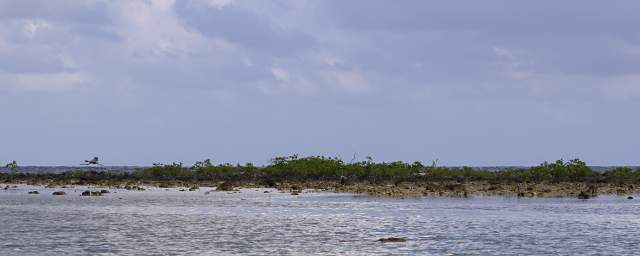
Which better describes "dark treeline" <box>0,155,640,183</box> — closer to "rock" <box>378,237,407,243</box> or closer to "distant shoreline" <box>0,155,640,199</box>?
"distant shoreline" <box>0,155,640,199</box>

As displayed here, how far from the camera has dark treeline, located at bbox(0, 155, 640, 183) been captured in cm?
11293

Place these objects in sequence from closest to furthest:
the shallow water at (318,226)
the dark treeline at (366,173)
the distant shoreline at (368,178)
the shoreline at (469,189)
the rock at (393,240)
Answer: the shallow water at (318,226) → the rock at (393,240) → the shoreline at (469,189) → the distant shoreline at (368,178) → the dark treeline at (366,173)

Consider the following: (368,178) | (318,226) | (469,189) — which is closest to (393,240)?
(318,226)

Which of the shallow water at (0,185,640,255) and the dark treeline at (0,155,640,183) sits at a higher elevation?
the dark treeline at (0,155,640,183)

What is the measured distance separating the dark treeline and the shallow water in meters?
41.2

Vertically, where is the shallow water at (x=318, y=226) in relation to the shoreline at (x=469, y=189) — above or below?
below

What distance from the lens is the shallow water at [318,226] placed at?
120ft

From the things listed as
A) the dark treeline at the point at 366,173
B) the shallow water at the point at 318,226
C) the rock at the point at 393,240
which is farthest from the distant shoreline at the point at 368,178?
A: the rock at the point at 393,240

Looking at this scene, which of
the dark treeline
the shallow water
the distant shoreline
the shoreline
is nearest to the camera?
the shallow water

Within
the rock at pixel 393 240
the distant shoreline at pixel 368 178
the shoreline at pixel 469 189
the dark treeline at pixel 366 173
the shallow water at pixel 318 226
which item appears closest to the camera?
the shallow water at pixel 318 226

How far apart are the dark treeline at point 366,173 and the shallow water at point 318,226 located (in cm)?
4120

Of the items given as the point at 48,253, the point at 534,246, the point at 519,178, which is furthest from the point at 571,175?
the point at 48,253

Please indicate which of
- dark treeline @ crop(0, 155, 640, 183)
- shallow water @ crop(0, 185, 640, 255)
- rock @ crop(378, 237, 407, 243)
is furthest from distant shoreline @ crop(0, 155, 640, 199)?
rock @ crop(378, 237, 407, 243)

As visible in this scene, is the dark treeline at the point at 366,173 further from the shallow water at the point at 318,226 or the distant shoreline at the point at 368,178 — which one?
the shallow water at the point at 318,226
